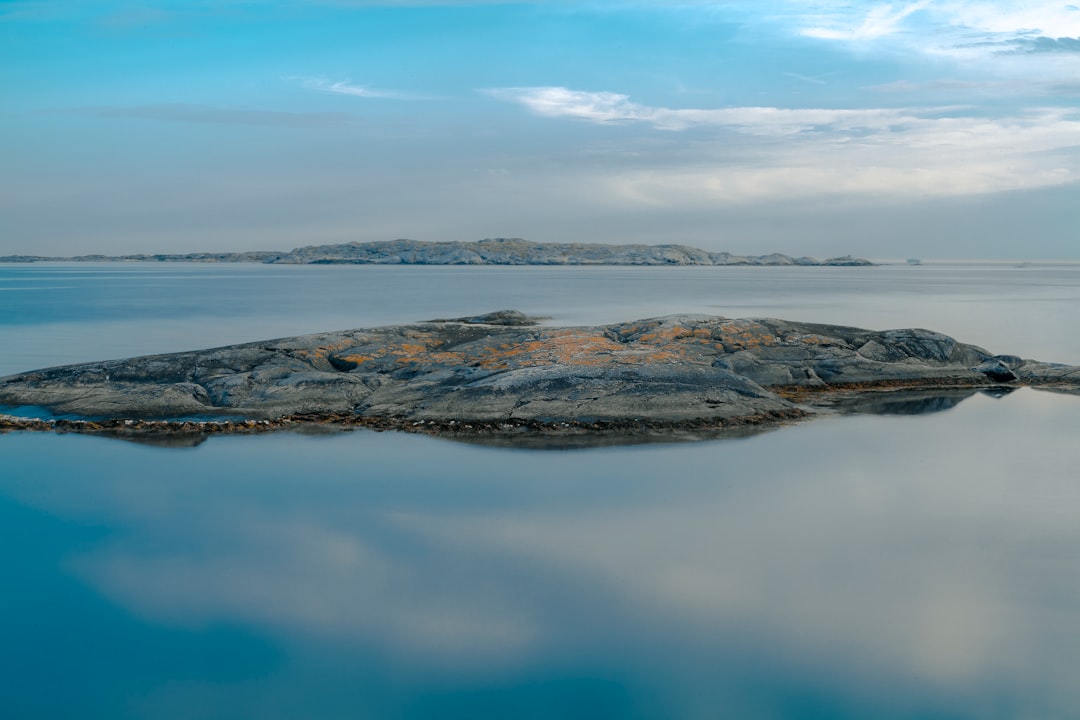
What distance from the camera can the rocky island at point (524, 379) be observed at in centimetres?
1697

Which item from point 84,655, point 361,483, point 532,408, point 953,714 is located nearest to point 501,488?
point 361,483

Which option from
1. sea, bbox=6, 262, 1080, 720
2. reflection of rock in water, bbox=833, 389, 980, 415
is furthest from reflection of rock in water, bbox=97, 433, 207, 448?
reflection of rock in water, bbox=833, 389, 980, 415

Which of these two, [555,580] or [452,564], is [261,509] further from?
[555,580]

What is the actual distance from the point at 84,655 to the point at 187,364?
14071 mm

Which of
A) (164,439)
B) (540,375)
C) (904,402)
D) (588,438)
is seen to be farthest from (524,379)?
(904,402)

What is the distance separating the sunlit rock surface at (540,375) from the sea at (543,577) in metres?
1.83

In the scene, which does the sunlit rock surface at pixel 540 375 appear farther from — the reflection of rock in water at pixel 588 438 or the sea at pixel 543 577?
the sea at pixel 543 577

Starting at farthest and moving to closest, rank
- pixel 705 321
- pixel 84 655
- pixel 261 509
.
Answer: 1. pixel 705 321
2. pixel 261 509
3. pixel 84 655

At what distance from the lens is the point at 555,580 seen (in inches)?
364

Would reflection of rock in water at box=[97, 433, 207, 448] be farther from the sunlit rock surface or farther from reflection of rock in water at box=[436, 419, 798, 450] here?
reflection of rock in water at box=[436, 419, 798, 450]

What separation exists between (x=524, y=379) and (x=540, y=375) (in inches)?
15.1

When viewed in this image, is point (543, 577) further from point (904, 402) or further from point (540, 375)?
point (904, 402)

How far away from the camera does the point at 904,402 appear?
792 inches

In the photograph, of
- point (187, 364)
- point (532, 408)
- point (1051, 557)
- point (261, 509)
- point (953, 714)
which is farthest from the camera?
point (187, 364)
